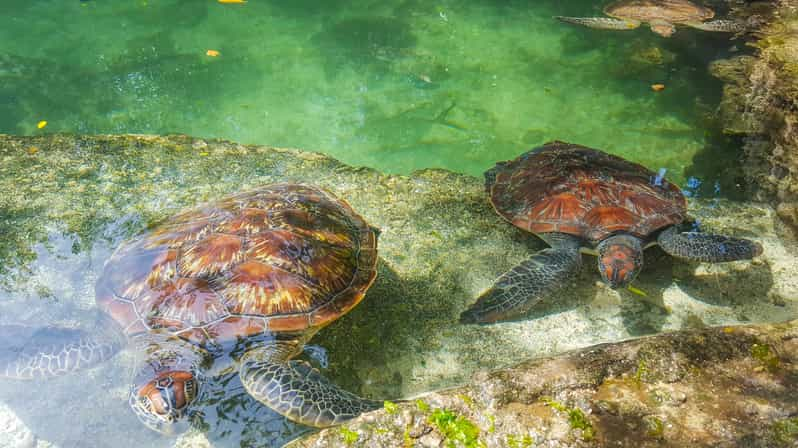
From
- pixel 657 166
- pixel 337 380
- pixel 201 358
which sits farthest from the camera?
pixel 657 166

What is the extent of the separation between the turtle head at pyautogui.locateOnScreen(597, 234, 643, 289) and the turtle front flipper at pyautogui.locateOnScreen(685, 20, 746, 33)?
16.8 ft

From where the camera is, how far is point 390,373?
2.91 m

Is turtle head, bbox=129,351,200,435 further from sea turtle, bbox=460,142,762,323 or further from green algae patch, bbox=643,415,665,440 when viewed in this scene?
green algae patch, bbox=643,415,665,440

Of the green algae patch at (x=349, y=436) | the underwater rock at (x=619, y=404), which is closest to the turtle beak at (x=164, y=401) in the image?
the underwater rock at (x=619, y=404)

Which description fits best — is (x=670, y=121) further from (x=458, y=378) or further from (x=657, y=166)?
(x=458, y=378)

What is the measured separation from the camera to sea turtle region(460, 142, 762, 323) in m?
3.29

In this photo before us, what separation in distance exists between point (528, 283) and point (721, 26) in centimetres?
592

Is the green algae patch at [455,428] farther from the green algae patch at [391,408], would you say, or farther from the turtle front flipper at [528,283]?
the turtle front flipper at [528,283]

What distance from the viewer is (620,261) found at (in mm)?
3295

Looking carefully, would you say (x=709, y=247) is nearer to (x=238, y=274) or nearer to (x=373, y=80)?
(x=238, y=274)

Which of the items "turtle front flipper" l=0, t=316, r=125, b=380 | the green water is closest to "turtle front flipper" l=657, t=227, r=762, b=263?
the green water

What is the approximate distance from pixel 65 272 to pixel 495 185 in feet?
10.3

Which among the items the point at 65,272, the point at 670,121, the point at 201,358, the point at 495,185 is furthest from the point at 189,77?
the point at 670,121

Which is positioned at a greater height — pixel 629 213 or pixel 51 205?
pixel 629 213
